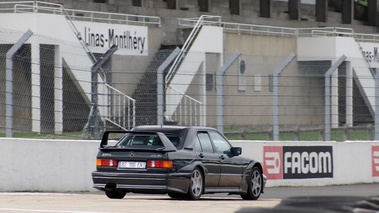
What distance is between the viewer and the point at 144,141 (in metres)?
17.9

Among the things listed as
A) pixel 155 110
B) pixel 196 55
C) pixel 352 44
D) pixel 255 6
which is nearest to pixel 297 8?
pixel 255 6

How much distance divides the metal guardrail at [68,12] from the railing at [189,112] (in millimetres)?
11411

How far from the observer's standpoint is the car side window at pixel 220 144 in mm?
18828

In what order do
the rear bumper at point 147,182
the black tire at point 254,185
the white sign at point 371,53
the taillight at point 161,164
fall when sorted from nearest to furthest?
the rear bumper at point 147,182, the taillight at point 161,164, the black tire at point 254,185, the white sign at point 371,53

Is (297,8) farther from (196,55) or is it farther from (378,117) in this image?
(378,117)

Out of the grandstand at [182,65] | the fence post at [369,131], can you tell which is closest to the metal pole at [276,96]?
the grandstand at [182,65]

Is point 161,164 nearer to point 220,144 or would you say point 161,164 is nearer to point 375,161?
point 220,144

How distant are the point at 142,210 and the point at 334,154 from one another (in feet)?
37.4

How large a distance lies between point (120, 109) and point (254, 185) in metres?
5.48

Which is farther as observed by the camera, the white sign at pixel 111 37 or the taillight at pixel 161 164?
the white sign at pixel 111 37

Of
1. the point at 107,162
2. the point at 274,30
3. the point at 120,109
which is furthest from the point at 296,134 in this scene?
the point at 274,30

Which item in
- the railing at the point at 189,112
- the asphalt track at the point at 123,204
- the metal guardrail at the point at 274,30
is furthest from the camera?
the metal guardrail at the point at 274,30

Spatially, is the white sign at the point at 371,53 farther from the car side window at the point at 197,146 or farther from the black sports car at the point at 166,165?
the car side window at the point at 197,146

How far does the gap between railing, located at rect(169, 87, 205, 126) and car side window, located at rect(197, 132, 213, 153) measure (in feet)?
19.8
